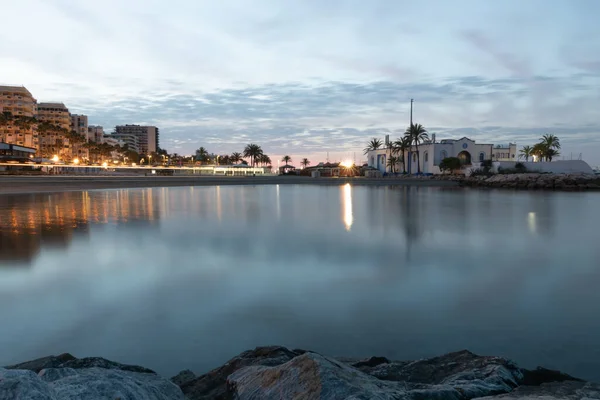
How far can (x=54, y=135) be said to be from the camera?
120m

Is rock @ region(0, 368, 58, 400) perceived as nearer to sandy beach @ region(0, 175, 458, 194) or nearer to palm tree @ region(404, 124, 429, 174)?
sandy beach @ region(0, 175, 458, 194)

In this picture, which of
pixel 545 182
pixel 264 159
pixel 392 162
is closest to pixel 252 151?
pixel 264 159

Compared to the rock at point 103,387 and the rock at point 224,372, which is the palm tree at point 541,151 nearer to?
the rock at point 224,372

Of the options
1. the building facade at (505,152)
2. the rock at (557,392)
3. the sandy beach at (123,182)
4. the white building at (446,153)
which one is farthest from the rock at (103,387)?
the building facade at (505,152)

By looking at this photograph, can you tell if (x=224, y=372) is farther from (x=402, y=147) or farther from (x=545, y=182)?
(x=402, y=147)

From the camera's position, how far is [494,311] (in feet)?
21.8

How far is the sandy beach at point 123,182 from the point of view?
137 ft

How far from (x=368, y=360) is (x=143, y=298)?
4153 millimetres

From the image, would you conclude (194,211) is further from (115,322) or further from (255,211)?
(115,322)

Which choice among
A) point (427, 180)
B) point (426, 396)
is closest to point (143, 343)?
point (426, 396)

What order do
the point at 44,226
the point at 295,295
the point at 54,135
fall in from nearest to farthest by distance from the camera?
the point at 295,295
the point at 44,226
the point at 54,135

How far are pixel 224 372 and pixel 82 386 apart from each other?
1.53 metres

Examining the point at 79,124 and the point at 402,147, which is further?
the point at 79,124

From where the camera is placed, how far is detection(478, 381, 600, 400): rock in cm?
335
